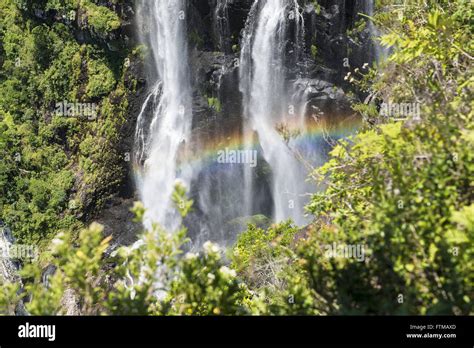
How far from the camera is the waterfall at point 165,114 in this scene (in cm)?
2102

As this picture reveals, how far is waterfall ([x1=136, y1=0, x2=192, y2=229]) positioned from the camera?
21.0 metres

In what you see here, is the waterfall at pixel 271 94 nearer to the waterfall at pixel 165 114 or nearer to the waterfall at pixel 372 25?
the waterfall at pixel 372 25

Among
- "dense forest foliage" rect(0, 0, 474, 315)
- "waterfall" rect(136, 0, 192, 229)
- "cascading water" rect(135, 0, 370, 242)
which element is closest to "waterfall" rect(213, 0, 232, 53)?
"cascading water" rect(135, 0, 370, 242)

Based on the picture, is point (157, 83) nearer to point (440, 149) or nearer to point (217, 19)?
point (217, 19)

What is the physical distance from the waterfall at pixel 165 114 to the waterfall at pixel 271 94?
2.74 meters

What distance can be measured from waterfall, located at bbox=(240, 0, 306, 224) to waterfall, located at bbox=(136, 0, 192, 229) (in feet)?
8.98

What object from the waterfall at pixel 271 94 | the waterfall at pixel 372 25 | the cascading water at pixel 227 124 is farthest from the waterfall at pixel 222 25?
the waterfall at pixel 372 25

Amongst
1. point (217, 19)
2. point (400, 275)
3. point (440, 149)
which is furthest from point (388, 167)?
point (217, 19)

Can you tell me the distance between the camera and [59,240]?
3.20m

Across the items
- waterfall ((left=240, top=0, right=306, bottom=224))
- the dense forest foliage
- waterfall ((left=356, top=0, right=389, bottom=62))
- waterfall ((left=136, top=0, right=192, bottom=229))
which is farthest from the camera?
waterfall ((left=136, top=0, right=192, bottom=229))

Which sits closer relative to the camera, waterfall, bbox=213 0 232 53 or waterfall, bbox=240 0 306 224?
waterfall, bbox=240 0 306 224

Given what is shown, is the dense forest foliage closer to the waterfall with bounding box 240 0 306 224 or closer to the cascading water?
the waterfall with bounding box 240 0 306 224

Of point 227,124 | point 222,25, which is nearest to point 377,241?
point 222,25
